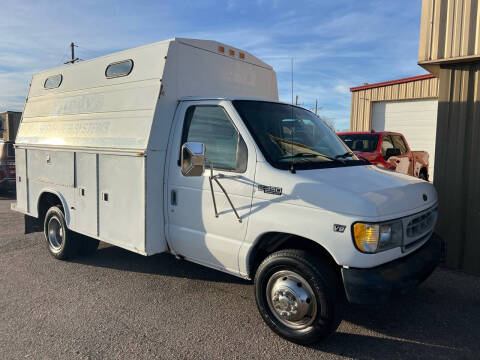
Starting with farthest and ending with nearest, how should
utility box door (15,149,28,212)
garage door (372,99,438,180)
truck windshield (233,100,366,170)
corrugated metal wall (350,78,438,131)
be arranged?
garage door (372,99,438,180) → corrugated metal wall (350,78,438,131) → utility box door (15,149,28,212) → truck windshield (233,100,366,170)

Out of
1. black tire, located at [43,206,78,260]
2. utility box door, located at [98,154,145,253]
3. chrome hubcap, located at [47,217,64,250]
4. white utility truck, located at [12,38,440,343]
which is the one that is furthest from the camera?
chrome hubcap, located at [47,217,64,250]

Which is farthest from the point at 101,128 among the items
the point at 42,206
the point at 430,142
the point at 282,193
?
the point at 430,142

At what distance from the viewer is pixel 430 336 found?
365 centimetres

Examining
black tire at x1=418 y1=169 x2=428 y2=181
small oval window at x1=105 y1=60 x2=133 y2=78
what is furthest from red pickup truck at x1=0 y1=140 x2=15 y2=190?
black tire at x1=418 y1=169 x2=428 y2=181

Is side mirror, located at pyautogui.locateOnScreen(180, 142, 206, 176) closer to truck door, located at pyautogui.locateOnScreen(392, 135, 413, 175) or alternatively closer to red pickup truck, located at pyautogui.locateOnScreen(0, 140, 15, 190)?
truck door, located at pyautogui.locateOnScreen(392, 135, 413, 175)

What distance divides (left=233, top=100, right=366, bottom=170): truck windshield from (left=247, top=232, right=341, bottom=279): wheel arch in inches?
25.1

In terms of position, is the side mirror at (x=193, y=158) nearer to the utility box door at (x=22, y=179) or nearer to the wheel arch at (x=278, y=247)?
the wheel arch at (x=278, y=247)

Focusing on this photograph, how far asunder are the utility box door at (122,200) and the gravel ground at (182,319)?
26.3 inches

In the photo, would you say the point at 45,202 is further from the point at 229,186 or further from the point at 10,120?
the point at 10,120

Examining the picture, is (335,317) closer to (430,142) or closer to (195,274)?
(195,274)

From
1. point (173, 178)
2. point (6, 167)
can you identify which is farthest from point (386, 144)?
point (6, 167)

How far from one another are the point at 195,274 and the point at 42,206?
2.81 m

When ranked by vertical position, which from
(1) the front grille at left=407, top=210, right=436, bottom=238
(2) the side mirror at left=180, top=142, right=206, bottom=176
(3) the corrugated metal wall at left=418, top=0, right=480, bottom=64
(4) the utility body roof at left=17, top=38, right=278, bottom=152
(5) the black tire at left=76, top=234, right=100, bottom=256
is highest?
(3) the corrugated metal wall at left=418, top=0, right=480, bottom=64

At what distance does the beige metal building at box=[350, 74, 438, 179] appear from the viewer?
49.3ft
